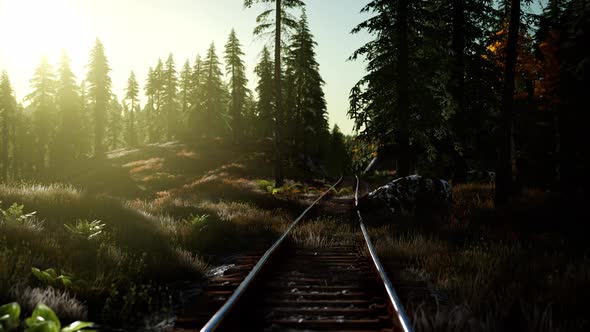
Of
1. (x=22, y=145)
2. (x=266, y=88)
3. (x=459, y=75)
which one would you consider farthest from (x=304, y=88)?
(x=22, y=145)

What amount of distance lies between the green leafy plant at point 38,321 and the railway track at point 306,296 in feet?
2.90

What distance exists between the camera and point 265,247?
23.4 feet

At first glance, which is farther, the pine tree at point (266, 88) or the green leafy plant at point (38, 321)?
the pine tree at point (266, 88)

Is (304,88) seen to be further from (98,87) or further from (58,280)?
(58,280)

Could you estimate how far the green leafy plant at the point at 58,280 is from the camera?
397cm

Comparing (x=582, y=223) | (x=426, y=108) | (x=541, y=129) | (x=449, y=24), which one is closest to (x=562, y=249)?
(x=582, y=223)

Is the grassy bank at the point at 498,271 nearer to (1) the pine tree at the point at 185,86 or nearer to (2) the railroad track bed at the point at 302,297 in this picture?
(2) the railroad track bed at the point at 302,297

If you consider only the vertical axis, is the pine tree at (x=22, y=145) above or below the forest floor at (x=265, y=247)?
above

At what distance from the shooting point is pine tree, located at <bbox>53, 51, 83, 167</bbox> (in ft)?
167

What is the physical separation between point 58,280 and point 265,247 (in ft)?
11.8

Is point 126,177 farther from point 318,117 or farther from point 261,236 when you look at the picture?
point 261,236

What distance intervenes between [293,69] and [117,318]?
3837cm

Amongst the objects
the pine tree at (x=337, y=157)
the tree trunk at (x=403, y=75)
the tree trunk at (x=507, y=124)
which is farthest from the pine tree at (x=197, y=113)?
the tree trunk at (x=507, y=124)

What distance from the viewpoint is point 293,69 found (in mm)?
40375
